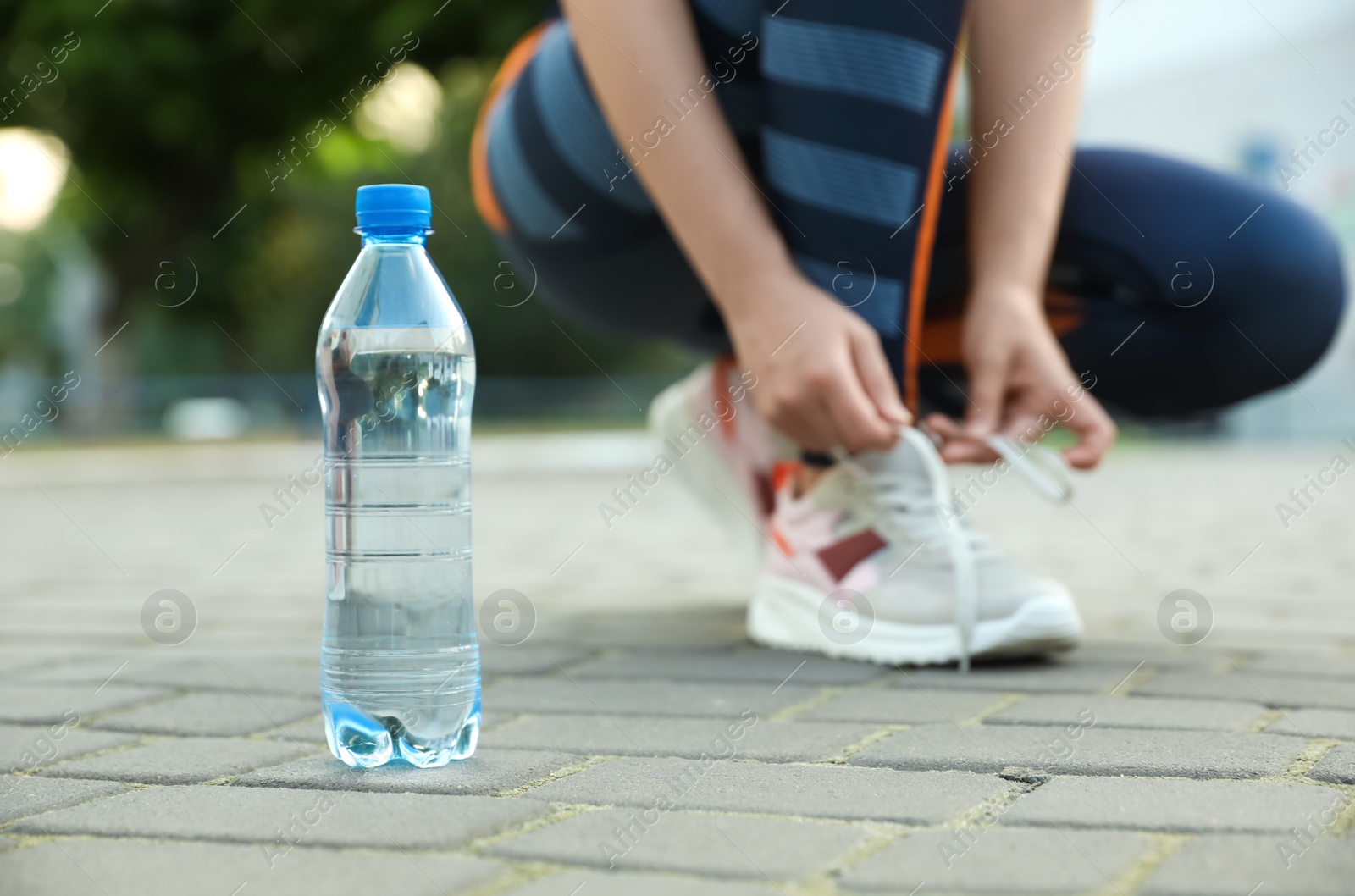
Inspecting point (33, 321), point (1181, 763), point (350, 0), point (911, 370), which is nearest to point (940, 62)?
point (911, 370)

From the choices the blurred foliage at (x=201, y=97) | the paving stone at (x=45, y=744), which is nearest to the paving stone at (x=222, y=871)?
the paving stone at (x=45, y=744)

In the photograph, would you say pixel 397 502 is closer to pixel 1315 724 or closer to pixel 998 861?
pixel 998 861

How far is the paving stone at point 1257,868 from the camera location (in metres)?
1.08

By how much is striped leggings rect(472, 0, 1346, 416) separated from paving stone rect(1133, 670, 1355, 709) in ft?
2.01

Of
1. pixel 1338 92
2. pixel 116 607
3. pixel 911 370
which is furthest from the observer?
pixel 1338 92

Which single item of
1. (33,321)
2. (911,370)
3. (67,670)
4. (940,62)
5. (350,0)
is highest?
(33,321)

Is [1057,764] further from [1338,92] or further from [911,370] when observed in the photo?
[1338,92]

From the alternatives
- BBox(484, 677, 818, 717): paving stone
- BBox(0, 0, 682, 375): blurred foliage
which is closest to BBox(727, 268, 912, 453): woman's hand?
BBox(484, 677, 818, 717): paving stone

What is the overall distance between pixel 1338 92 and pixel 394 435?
1516 cm

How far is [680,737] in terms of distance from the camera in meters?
1.70

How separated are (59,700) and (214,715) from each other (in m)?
0.30

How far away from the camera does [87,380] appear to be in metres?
19.7

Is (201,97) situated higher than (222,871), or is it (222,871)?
(201,97)

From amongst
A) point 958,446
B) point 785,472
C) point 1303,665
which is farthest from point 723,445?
point 1303,665
